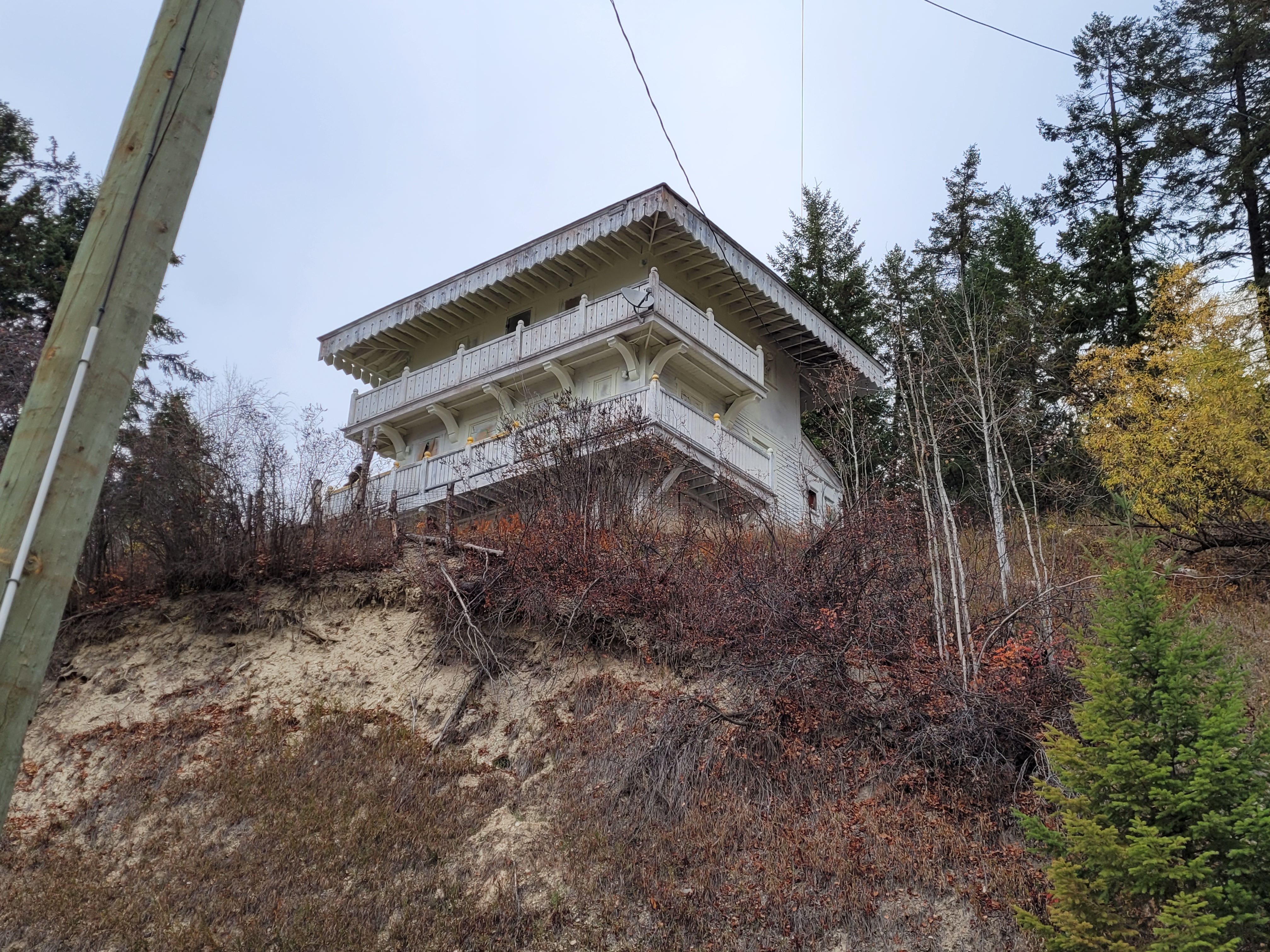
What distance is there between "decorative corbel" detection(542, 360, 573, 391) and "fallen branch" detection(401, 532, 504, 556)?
22.8 feet

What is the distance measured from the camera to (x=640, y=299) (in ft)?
61.1

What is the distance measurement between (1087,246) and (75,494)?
90.4 ft

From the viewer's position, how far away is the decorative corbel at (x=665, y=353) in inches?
754

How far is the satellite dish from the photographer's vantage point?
727 inches

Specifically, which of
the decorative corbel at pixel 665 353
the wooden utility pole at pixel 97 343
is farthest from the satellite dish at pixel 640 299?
the wooden utility pole at pixel 97 343

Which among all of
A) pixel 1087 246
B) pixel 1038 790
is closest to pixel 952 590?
pixel 1038 790

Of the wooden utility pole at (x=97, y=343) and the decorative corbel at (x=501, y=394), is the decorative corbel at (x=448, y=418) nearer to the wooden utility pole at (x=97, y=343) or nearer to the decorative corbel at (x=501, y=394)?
the decorative corbel at (x=501, y=394)

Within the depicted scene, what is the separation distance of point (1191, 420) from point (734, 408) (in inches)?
340

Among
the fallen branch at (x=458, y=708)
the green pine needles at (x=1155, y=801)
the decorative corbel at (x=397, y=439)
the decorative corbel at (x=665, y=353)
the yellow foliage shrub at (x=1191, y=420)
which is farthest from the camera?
the decorative corbel at (x=397, y=439)

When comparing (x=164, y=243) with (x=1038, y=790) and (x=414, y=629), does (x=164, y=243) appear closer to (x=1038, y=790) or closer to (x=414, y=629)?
(x=1038, y=790)

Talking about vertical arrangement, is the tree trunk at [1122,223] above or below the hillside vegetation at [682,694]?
above

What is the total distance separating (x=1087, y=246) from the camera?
26.1m

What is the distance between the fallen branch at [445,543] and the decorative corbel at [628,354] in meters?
6.85

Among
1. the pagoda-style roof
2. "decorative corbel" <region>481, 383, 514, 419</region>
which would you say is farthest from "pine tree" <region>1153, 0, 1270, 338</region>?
"decorative corbel" <region>481, 383, 514, 419</region>
